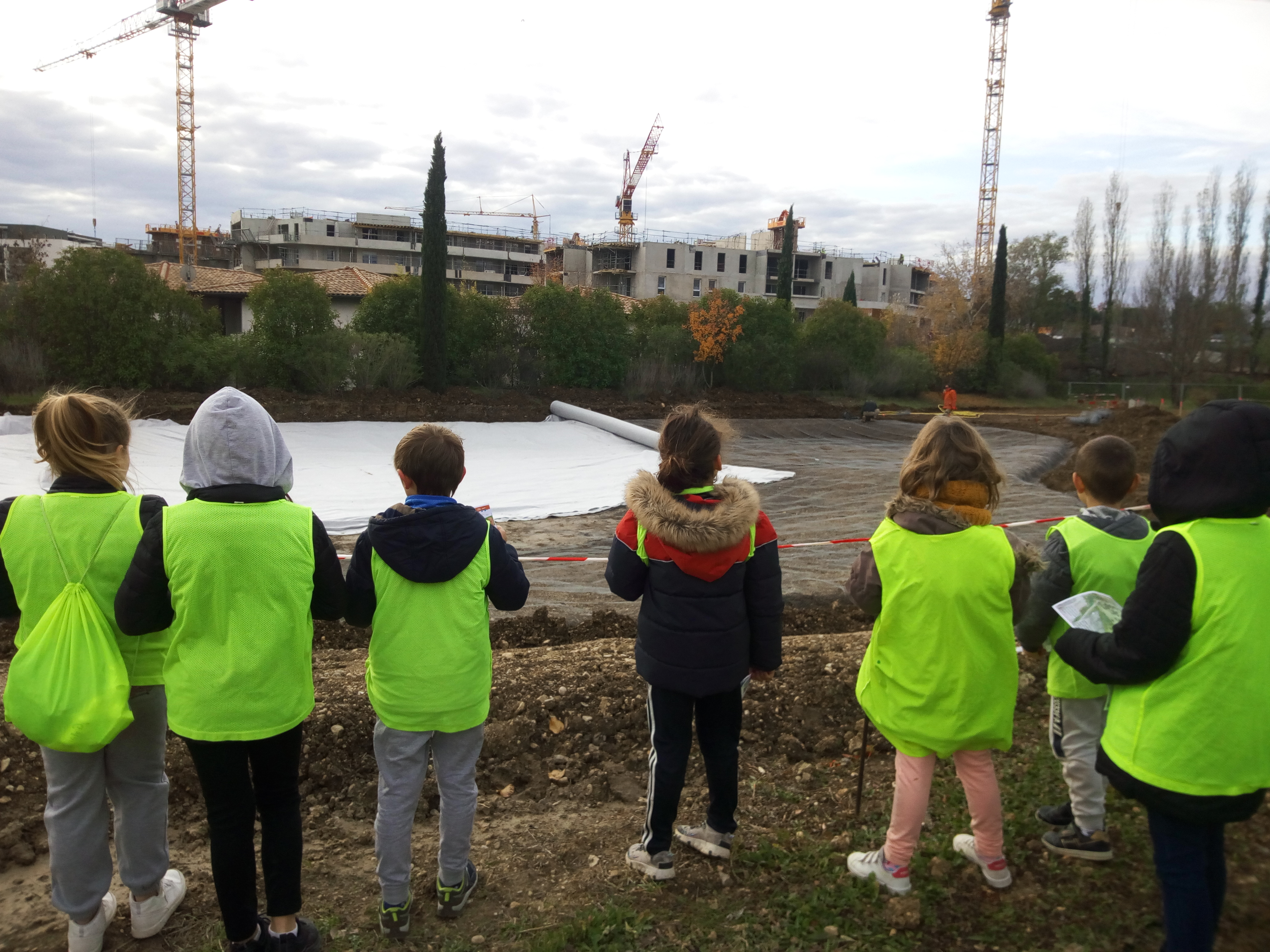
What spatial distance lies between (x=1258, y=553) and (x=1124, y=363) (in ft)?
135

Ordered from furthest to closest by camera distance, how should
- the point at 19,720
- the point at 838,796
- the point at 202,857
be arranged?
1. the point at 838,796
2. the point at 202,857
3. the point at 19,720

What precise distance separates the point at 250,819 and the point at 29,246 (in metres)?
37.8

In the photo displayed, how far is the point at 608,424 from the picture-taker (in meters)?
18.5

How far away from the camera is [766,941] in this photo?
7.72 ft

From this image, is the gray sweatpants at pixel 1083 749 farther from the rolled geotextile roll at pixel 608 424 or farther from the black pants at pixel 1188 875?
the rolled geotextile roll at pixel 608 424

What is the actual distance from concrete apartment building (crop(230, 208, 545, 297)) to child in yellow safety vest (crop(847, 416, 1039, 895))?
63.9 meters

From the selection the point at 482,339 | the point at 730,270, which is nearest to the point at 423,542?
the point at 482,339

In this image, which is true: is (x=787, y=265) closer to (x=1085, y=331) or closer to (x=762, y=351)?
(x=762, y=351)

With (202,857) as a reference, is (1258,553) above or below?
above

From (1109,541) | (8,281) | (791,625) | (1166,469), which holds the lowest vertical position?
(791,625)

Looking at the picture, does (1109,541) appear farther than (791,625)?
No

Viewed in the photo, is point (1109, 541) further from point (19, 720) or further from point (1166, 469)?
point (19, 720)

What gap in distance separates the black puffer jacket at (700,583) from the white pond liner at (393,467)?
723 cm

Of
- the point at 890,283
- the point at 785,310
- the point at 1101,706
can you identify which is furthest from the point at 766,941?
the point at 890,283
